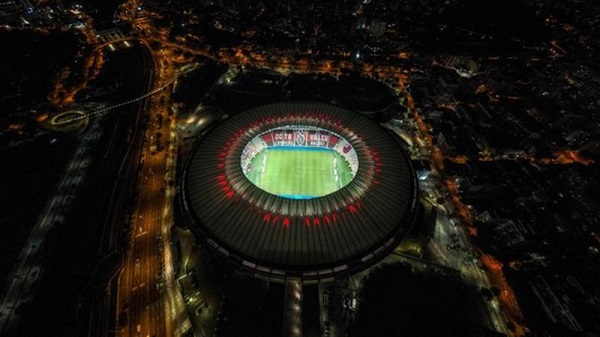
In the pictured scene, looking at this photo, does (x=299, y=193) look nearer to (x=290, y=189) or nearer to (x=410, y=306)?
(x=290, y=189)

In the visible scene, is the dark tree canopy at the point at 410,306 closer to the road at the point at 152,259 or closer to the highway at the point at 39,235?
the road at the point at 152,259

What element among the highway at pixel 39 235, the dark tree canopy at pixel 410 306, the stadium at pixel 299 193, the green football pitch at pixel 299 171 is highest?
the stadium at pixel 299 193

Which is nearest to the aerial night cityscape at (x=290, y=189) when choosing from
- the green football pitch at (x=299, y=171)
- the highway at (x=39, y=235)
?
the highway at (x=39, y=235)

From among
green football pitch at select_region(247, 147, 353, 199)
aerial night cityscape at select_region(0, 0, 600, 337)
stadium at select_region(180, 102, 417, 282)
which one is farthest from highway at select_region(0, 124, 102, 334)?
green football pitch at select_region(247, 147, 353, 199)

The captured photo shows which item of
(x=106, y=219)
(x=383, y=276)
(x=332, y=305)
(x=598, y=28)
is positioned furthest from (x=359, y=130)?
(x=598, y=28)

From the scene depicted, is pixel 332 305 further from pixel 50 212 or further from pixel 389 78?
pixel 389 78

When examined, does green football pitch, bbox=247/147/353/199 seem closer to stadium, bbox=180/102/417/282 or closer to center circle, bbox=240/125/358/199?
center circle, bbox=240/125/358/199
